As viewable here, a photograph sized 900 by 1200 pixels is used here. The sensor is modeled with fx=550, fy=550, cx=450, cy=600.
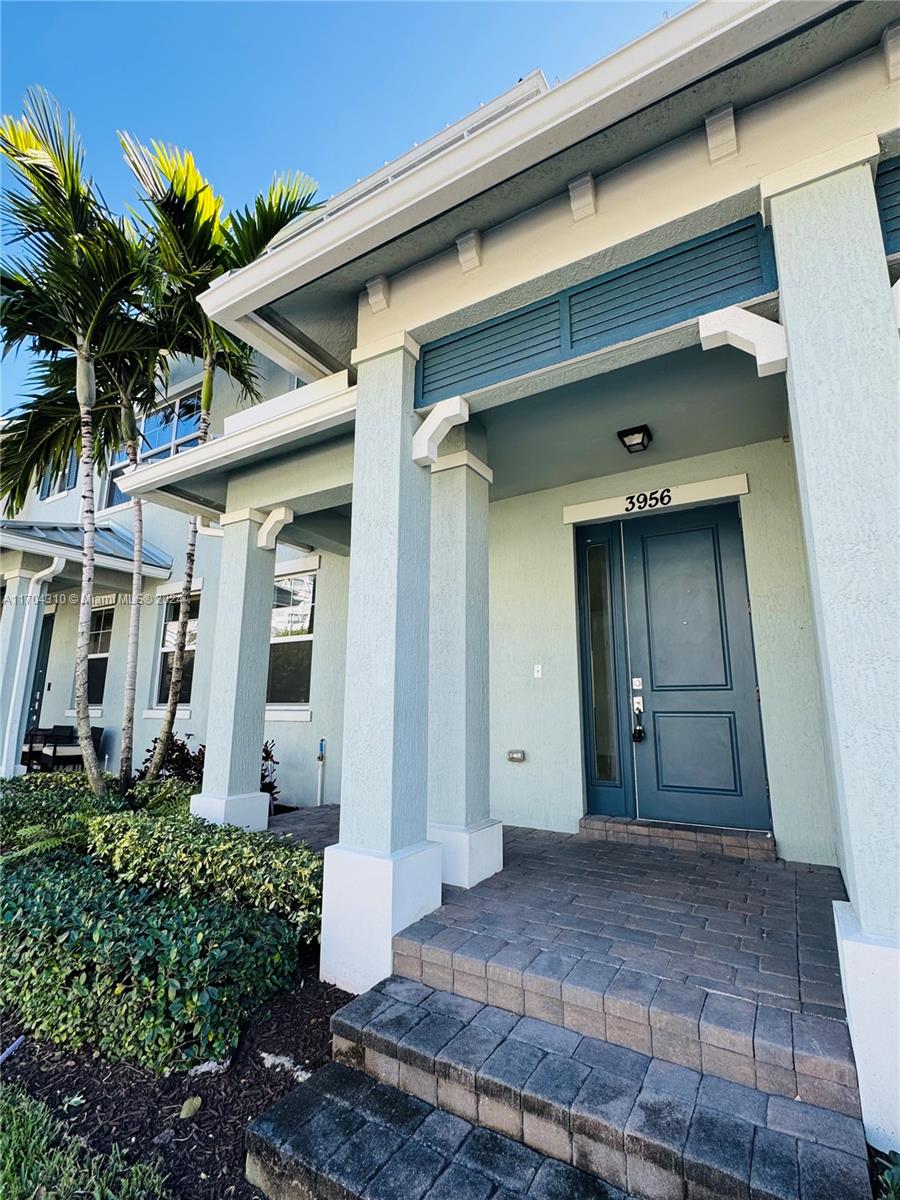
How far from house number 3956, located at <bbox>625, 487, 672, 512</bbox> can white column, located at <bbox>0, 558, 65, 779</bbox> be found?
25.3 ft

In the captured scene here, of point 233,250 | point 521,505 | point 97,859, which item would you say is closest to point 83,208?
point 233,250

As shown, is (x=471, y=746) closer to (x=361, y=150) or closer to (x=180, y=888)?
(x=180, y=888)

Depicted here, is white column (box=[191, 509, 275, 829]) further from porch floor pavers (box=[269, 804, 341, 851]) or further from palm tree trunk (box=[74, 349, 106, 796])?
palm tree trunk (box=[74, 349, 106, 796])

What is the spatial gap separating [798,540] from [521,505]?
7.48 ft

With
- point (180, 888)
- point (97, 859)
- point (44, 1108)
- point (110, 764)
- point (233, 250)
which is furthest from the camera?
point (110, 764)

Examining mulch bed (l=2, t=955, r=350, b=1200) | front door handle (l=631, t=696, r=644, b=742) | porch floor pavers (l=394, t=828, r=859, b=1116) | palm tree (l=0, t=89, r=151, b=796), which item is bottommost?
mulch bed (l=2, t=955, r=350, b=1200)

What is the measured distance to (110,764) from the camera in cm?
858

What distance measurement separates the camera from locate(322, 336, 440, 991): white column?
272 centimetres

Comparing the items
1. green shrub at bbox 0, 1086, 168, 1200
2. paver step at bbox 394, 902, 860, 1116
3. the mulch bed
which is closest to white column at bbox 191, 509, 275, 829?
the mulch bed

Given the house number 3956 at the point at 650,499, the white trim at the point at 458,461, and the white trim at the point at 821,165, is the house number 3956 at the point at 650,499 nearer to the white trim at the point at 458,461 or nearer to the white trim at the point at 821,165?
the white trim at the point at 458,461

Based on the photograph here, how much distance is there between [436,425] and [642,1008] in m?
2.86

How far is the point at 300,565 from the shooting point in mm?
7070

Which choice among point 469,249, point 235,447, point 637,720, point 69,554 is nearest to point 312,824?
point 637,720

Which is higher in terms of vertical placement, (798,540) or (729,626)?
(798,540)
